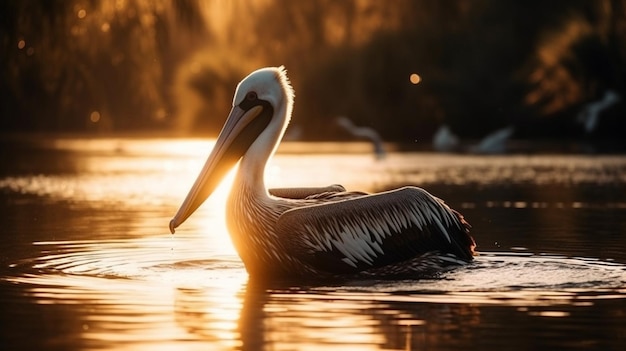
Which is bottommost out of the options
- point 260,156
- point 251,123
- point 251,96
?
point 260,156

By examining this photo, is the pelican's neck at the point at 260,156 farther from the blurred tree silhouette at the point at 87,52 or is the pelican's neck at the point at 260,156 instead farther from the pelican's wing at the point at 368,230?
the blurred tree silhouette at the point at 87,52

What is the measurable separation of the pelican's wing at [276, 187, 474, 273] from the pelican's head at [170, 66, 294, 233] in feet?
2.32

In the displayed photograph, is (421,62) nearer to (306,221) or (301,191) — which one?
(301,191)

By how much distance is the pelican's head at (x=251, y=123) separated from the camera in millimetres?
9422

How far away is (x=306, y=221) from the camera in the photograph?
8852 mm

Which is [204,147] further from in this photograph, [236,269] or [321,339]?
[321,339]

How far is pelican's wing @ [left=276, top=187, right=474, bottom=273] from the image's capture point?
8.87 m

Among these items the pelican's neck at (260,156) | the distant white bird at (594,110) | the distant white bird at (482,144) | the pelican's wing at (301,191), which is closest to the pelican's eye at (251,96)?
the pelican's neck at (260,156)

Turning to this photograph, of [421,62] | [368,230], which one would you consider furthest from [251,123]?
[421,62]

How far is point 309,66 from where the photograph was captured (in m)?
46.2

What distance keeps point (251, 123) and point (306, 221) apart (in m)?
0.97

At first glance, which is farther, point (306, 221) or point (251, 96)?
point (251, 96)

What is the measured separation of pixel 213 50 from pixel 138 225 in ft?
125

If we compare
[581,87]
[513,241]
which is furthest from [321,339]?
[581,87]
